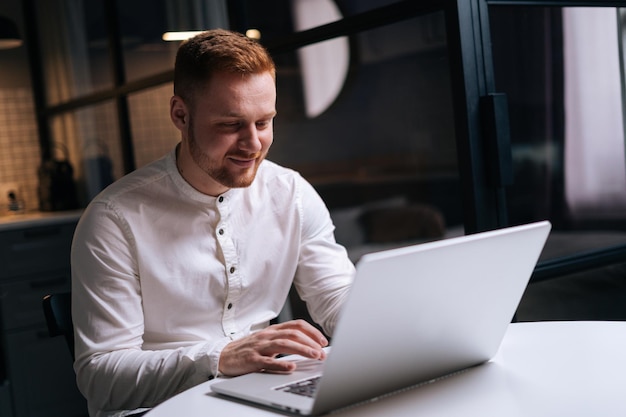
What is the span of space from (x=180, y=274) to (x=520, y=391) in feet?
2.71

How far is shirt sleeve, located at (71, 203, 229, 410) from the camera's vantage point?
1.37m

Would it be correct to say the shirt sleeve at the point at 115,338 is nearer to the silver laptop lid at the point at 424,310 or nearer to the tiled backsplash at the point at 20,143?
→ the silver laptop lid at the point at 424,310

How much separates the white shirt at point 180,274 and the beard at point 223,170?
0.08m

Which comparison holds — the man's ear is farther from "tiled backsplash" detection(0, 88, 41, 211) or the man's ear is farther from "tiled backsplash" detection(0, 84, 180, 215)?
"tiled backsplash" detection(0, 88, 41, 211)

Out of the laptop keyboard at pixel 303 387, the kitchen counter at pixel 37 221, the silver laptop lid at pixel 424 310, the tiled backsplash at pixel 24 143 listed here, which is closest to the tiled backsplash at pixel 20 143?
the tiled backsplash at pixel 24 143

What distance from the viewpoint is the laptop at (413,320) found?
0.86 meters

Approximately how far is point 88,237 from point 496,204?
37.0 inches

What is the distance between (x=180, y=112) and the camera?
1.65 meters

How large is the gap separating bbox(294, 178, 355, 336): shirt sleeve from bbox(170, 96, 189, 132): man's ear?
0.33m

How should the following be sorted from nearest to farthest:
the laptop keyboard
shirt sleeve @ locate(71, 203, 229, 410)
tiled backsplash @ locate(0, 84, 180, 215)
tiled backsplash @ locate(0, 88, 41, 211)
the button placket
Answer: the laptop keyboard < shirt sleeve @ locate(71, 203, 229, 410) < the button placket < tiled backsplash @ locate(0, 84, 180, 215) < tiled backsplash @ locate(0, 88, 41, 211)

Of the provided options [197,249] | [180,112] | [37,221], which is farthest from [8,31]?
[197,249]

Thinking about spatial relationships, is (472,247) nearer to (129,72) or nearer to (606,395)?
(606,395)

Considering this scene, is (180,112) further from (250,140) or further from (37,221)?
(37,221)

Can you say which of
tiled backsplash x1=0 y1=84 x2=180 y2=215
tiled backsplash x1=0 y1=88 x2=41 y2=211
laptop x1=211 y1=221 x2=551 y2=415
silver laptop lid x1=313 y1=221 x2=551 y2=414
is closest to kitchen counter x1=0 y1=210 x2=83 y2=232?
tiled backsplash x1=0 y1=84 x2=180 y2=215
